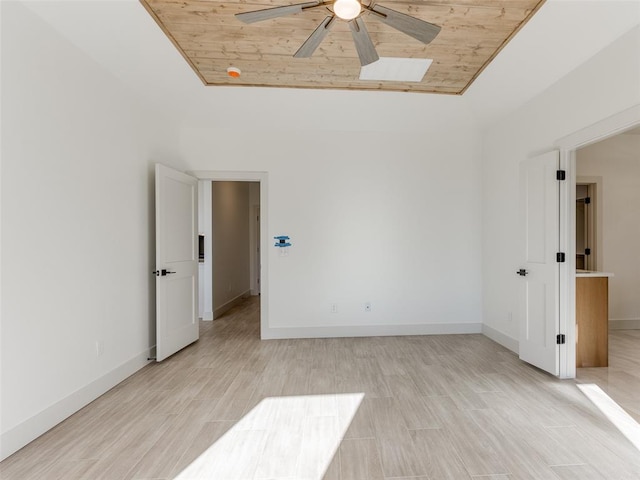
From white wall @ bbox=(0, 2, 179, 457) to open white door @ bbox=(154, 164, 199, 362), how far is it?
0.20m

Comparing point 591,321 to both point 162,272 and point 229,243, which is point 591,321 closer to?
point 162,272

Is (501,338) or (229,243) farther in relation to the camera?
(229,243)

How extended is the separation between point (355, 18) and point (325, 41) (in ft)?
3.52

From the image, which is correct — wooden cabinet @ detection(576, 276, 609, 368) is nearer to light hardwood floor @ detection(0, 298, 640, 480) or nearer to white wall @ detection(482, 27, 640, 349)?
light hardwood floor @ detection(0, 298, 640, 480)

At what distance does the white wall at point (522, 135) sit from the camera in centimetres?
232

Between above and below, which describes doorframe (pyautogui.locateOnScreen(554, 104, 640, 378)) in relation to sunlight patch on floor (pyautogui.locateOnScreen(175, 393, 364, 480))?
above

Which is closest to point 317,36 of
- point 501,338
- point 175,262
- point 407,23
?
point 407,23

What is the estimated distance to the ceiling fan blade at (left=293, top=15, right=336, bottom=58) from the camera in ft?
6.56

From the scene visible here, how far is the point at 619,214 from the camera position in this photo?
4.60m

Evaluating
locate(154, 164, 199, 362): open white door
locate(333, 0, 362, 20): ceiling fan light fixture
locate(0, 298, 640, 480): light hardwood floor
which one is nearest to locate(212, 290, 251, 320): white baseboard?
locate(154, 164, 199, 362): open white door

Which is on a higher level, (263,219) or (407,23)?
(407,23)

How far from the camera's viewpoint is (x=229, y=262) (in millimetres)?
6113

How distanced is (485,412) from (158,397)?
2.70m

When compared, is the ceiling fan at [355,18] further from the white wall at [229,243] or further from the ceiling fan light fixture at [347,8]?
the white wall at [229,243]
